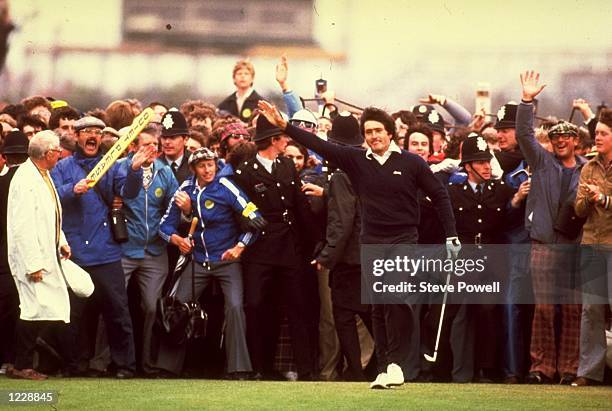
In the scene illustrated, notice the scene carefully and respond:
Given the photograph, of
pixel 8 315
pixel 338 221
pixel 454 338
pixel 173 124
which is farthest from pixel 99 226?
pixel 454 338

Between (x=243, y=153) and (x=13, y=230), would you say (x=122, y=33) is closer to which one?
(x=243, y=153)

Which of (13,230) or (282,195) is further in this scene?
(282,195)

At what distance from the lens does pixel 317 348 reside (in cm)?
1400

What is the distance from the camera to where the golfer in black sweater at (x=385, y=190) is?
39.6 ft

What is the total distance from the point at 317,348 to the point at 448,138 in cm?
289

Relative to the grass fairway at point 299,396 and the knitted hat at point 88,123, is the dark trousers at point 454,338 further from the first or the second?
the knitted hat at point 88,123

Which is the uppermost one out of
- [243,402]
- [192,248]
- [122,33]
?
[122,33]

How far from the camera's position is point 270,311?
545 inches

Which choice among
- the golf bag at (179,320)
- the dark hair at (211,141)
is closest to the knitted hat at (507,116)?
the dark hair at (211,141)

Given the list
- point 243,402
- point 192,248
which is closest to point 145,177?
point 192,248

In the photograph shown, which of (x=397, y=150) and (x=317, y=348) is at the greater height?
(x=397, y=150)

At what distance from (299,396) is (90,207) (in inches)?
122

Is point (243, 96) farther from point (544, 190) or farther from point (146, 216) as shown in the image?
point (544, 190)

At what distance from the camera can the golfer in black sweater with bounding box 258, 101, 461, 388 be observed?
12.1 meters
